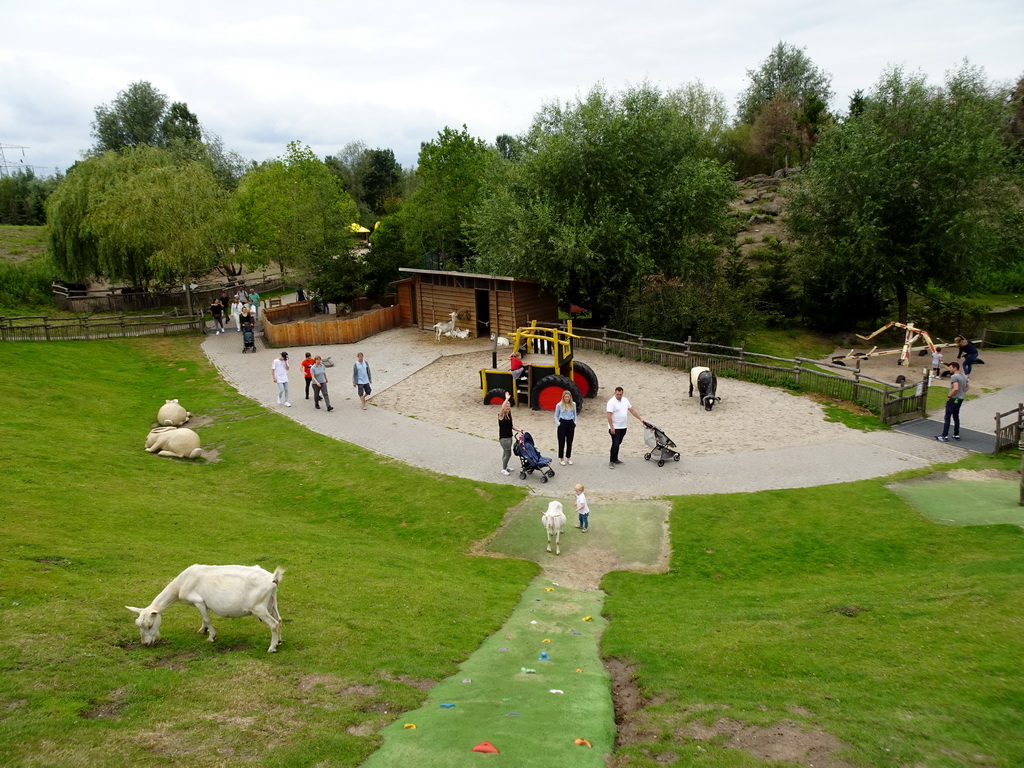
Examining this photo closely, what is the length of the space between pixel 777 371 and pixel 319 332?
831 inches

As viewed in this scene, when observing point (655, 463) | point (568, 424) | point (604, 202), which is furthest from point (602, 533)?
point (604, 202)

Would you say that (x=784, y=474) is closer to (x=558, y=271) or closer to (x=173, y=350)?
(x=558, y=271)

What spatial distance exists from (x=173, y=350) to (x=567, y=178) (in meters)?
20.1

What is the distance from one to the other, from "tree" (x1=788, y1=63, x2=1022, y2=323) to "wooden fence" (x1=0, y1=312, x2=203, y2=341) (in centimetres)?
3291

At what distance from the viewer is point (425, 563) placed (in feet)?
41.1

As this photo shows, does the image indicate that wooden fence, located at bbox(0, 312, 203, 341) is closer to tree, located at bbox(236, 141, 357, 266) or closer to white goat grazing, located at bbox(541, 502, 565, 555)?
tree, located at bbox(236, 141, 357, 266)

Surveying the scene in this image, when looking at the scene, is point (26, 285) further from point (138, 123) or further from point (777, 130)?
point (777, 130)

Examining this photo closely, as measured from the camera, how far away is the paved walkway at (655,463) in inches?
642

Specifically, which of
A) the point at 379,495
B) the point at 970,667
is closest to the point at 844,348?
the point at 379,495

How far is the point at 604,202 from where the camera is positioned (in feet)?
106

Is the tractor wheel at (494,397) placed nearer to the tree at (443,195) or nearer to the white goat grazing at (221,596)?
the white goat grazing at (221,596)

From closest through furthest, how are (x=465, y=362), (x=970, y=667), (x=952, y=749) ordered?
(x=952, y=749) < (x=970, y=667) < (x=465, y=362)

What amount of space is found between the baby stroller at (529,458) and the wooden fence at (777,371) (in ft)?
35.9

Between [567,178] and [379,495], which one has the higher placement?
[567,178]
